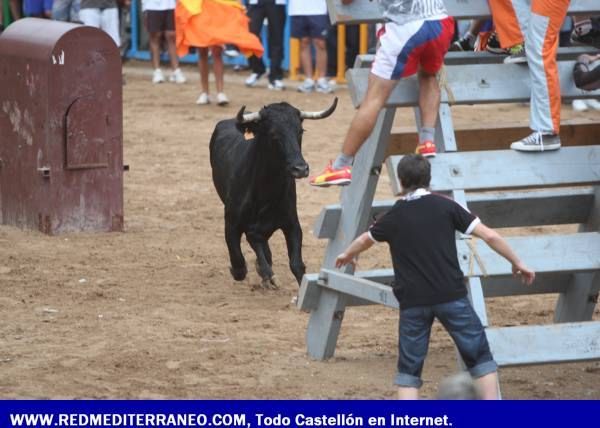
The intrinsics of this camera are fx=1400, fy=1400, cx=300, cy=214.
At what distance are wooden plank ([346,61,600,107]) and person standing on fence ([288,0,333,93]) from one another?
440 inches

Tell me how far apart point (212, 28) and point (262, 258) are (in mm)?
8167

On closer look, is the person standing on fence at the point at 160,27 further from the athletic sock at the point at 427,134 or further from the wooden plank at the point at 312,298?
the athletic sock at the point at 427,134

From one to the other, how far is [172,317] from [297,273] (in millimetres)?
1092

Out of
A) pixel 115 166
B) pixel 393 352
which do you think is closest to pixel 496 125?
pixel 393 352

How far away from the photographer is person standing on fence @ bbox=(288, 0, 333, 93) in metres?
18.8

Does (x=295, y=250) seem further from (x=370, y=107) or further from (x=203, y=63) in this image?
(x=203, y=63)

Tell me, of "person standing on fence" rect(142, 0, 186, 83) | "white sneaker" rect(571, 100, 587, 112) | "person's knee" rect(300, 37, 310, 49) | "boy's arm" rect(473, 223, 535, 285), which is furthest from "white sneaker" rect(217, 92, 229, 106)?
"boy's arm" rect(473, 223, 535, 285)

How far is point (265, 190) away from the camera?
995 cm

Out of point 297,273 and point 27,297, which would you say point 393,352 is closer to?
point 297,273

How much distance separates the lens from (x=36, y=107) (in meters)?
11.2

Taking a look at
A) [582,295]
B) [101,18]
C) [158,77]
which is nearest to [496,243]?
[582,295]

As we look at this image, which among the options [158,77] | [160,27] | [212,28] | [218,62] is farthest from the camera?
[158,77]

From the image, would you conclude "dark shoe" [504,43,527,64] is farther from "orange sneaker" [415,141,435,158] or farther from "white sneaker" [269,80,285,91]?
"white sneaker" [269,80,285,91]

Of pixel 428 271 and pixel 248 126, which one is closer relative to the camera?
pixel 428 271
